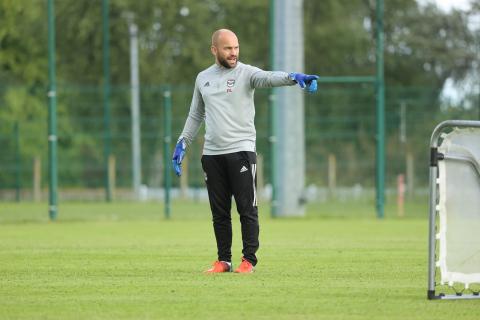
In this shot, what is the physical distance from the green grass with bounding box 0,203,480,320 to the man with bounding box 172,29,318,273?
Result: 1.42 feet

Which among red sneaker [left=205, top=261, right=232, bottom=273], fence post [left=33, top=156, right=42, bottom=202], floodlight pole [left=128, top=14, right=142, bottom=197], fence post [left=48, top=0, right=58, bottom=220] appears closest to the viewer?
red sneaker [left=205, top=261, right=232, bottom=273]

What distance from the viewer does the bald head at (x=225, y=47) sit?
10.1 m

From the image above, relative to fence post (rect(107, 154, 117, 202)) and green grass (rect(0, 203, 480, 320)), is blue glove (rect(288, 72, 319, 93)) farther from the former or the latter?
fence post (rect(107, 154, 117, 202))

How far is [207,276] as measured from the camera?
33.0ft

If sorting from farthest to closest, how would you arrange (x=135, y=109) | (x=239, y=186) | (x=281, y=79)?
(x=135, y=109), (x=239, y=186), (x=281, y=79)

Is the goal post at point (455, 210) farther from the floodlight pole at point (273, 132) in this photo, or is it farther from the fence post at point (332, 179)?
the fence post at point (332, 179)

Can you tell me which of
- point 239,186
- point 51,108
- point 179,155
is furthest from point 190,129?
point 51,108

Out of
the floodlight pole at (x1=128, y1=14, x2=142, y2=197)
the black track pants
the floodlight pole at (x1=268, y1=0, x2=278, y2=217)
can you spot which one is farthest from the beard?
the floodlight pole at (x1=128, y1=14, x2=142, y2=197)

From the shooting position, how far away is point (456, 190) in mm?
8219

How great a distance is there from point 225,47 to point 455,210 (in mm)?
2768

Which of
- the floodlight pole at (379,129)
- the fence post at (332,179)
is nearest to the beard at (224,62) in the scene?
the floodlight pole at (379,129)

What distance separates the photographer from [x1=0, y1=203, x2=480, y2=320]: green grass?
25.5 ft

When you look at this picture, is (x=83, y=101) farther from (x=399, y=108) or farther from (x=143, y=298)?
(x=143, y=298)

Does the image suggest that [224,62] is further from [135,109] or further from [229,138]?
[135,109]
